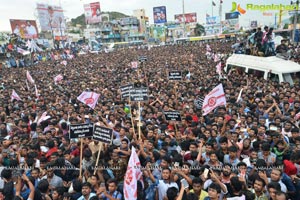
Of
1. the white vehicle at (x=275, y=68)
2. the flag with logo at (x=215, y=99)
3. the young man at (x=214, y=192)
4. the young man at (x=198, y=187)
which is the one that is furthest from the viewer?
the white vehicle at (x=275, y=68)

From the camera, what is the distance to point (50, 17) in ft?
167

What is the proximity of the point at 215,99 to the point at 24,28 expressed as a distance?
141 feet

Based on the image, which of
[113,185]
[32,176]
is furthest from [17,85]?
[113,185]

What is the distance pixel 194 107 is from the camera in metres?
9.15

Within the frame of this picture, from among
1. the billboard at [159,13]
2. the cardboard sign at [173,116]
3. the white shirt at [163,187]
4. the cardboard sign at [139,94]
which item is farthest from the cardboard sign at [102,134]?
the billboard at [159,13]

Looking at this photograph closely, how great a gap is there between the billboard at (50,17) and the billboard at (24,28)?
3060 millimetres

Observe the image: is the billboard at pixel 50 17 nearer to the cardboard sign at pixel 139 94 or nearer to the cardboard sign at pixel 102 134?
the cardboard sign at pixel 139 94

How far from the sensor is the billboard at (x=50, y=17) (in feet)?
159

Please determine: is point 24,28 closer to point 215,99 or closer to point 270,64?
point 270,64

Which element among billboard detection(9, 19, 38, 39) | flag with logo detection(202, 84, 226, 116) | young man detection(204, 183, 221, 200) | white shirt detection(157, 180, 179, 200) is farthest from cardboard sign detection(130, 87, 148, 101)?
billboard detection(9, 19, 38, 39)

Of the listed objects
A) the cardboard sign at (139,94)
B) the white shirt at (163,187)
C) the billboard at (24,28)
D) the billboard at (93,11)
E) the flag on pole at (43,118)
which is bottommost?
the flag on pole at (43,118)

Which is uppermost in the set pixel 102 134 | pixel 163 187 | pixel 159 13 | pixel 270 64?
pixel 159 13

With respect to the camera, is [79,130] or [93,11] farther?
[93,11]

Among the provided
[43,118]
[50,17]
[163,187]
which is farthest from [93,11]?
[163,187]
